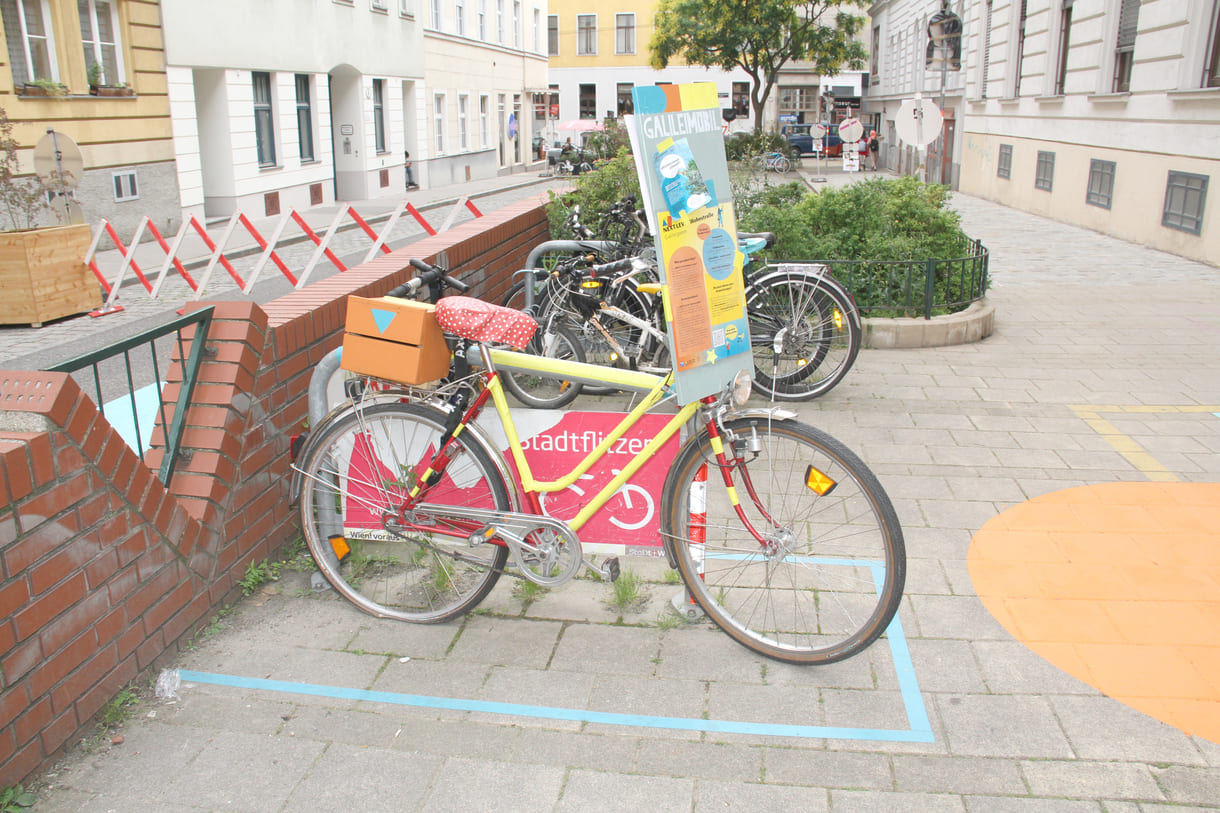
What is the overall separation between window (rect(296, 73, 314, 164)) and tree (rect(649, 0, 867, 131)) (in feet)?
→ 63.2

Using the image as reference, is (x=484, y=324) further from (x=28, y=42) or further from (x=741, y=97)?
(x=741, y=97)

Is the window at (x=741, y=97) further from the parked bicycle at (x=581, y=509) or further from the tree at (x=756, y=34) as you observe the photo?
the parked bicycle at (x=581, y=509)

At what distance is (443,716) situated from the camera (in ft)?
10.6

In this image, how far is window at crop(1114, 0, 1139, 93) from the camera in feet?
55.9

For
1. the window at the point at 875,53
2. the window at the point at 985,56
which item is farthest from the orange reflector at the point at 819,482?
the window at the point at 875,53

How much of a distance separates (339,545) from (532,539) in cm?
86

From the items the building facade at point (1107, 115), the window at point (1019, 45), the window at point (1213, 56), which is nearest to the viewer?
the window at point (1213, 56)

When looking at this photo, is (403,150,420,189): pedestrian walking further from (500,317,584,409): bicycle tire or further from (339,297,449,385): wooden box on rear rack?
(339,297,449,385): wooden box on rear rack

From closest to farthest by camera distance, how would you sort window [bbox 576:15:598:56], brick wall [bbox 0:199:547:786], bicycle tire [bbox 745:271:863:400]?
brick wall [bbox 0:199:547:786]
bicycle tire [bbox 745:271:863:400]
window [bbox 576:15:598:56]

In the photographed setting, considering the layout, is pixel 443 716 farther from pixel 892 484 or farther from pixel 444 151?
pixel 444 151

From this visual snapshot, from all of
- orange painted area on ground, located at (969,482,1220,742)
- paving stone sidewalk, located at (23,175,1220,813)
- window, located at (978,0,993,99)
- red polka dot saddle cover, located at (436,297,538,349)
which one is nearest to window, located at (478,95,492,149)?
window, located at (978,0,993,99)

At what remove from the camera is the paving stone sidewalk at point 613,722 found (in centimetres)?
284

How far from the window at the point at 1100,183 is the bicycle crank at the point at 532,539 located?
54.1 ft

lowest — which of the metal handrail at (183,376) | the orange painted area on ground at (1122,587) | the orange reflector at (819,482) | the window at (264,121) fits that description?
the orange painted area on ground at (1122,587)
